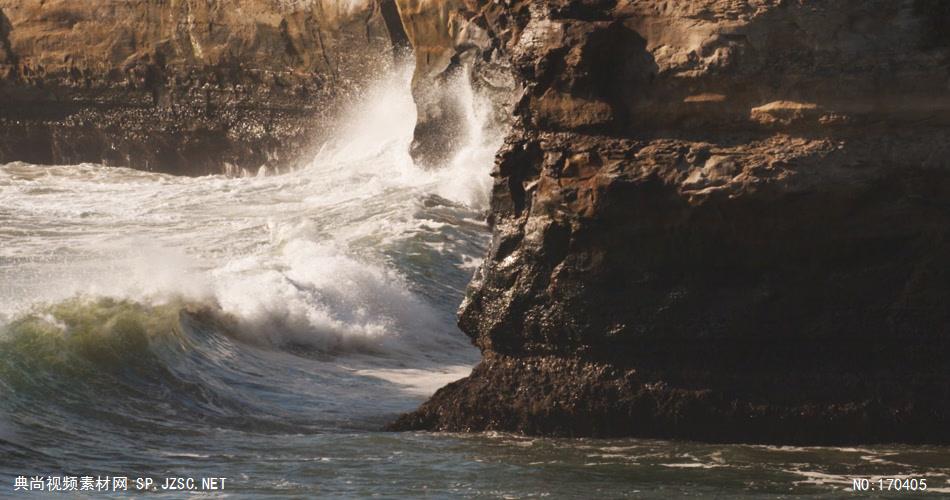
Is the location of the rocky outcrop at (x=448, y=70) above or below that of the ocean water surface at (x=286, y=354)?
above

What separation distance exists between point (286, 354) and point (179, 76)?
50.7 feet

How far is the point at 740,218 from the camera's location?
7531 millimetres

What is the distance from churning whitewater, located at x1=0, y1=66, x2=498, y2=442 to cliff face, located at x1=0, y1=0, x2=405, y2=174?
2.19 meters

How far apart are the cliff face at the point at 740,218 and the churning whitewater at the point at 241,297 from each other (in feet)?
6.26

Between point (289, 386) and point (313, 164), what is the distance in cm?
1445

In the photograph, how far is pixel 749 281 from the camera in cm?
770

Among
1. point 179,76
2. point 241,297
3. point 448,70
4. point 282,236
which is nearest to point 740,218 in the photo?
point 241,297

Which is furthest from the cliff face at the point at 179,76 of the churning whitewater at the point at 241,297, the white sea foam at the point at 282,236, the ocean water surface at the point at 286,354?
the ocean water surface at the point at 286,354

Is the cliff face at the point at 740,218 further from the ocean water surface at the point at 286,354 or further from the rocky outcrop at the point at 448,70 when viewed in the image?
the rocky outcrop at the point at 448,70

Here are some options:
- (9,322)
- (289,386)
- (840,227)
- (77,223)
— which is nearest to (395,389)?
(289,386)

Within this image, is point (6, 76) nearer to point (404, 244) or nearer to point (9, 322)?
point (404, 244)

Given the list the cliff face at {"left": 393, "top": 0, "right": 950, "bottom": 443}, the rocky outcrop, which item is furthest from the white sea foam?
the cliff face at {"left": 393, "top": 0, "right": 950, "bottom": 443}

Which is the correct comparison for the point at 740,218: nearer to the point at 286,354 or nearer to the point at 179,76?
the point at 286,354

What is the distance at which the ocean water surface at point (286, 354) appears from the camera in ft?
24.0
